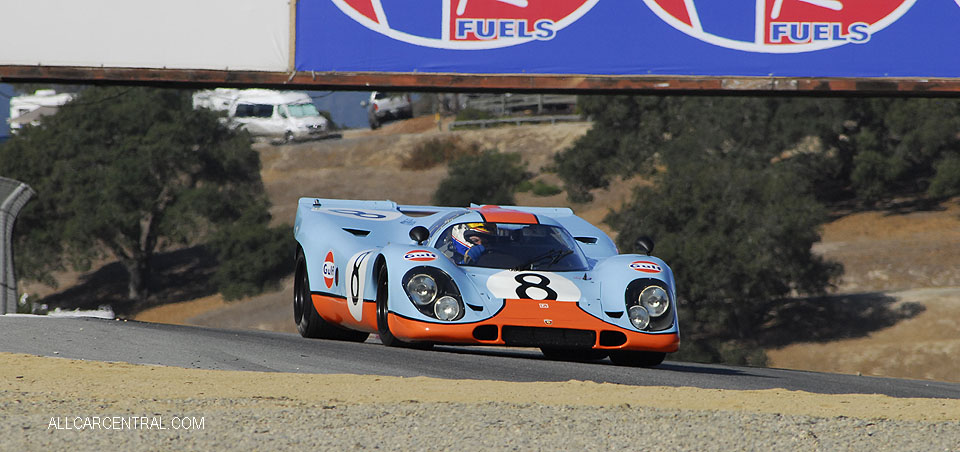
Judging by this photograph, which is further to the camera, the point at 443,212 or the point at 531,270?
the point at 443,212

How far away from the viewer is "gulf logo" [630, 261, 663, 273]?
9828mm

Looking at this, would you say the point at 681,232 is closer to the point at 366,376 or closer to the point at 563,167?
the point at 563,167

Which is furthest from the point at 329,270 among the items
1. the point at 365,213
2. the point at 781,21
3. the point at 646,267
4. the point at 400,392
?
the point at 781,21

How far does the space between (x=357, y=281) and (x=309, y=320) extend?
148 cm

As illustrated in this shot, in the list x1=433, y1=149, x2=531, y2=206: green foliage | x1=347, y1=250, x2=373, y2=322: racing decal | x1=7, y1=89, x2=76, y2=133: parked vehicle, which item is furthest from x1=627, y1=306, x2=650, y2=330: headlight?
x1=7, y1=89, x2=76, y2=133: parked vehicle

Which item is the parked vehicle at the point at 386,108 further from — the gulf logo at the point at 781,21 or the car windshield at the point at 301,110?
the gulf logo at the point at 781,21

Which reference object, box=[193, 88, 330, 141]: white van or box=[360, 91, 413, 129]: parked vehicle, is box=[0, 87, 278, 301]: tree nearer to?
box=[193, 88, 330, 141]: white van

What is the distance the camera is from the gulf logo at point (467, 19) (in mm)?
13695

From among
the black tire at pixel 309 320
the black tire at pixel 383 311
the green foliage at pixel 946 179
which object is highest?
the black tire at pixel 383 311

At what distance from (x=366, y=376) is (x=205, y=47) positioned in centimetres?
699

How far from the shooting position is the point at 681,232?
3606 cm

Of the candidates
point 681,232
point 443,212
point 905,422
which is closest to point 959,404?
point 905,422

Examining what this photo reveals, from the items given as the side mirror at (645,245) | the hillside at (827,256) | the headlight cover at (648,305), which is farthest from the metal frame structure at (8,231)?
the hillside at (827,256)

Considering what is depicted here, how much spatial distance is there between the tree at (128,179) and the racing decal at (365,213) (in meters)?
35.8
